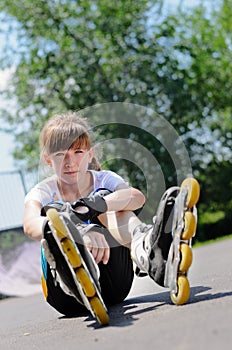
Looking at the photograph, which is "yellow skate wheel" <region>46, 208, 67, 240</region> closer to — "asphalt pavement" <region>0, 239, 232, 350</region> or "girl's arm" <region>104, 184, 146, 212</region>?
"asphalt pavement" <region>0, 239, 232, 350</region>

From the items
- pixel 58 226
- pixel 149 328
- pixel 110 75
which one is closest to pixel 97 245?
pixel 58 226

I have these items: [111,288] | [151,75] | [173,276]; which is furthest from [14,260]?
[151,75]

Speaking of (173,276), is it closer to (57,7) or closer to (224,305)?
(224,305)

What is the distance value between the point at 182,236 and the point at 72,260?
40 cm

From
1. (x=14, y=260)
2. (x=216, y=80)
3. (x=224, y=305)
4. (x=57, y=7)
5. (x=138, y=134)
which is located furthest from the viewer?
(x=216, y=80)

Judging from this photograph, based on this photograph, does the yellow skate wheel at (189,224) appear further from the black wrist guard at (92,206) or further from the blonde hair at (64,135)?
the blonde hair at (64,135)

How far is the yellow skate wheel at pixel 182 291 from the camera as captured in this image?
8.31 ft

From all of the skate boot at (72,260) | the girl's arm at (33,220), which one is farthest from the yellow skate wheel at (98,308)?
the girl's arm at (33,220)

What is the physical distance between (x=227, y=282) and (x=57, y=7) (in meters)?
16.3

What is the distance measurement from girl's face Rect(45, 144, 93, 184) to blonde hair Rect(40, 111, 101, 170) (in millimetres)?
20

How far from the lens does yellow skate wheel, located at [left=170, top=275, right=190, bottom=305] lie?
253 cm

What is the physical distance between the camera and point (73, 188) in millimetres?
3221

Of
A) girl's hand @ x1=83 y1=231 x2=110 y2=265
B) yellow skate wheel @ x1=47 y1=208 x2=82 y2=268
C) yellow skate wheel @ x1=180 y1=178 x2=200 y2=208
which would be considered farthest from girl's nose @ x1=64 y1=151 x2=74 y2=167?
yellow skate wheel @ x1=180 y1=178 x2=200 y2=208

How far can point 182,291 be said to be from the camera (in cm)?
256
